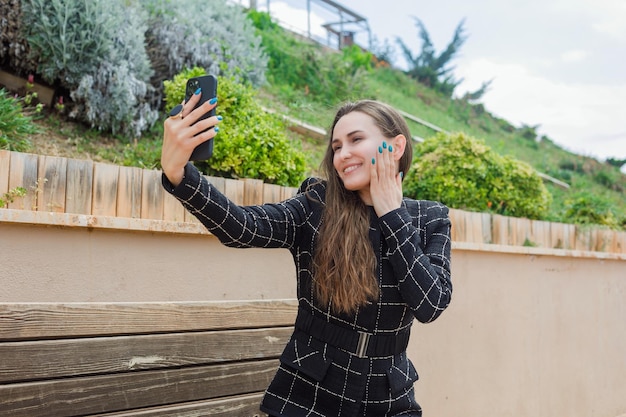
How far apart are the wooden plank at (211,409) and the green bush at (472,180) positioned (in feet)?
10.9

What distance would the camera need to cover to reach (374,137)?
2.16m

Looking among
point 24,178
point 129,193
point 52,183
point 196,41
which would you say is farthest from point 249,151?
point 196,41

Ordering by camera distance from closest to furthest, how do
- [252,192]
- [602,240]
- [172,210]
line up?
[172,210] → [252,192] → [602,240]

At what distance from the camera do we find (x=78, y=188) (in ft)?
9.54

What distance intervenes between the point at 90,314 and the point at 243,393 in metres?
0.81

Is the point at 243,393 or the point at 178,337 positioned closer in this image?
the point at 178,337

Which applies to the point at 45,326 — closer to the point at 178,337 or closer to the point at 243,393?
the point at 178,337

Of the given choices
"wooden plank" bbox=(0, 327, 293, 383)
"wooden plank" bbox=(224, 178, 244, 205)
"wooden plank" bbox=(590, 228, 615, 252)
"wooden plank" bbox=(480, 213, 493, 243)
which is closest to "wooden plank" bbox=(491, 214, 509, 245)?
"wooden plank" bbox=(480, 213, 493, 243)

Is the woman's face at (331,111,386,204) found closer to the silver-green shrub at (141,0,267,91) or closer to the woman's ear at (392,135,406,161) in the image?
the woman's ear at (392,135,406,161)

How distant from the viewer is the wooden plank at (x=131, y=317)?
215 cm

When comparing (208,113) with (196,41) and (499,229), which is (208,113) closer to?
(499,229)

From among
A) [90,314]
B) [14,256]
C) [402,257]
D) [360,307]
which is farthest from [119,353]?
[402,257]

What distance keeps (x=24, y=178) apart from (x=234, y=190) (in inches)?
44.1

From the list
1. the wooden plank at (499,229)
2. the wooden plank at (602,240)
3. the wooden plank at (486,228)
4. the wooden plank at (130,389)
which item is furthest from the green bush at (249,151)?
the wooden plank at (602,240)
